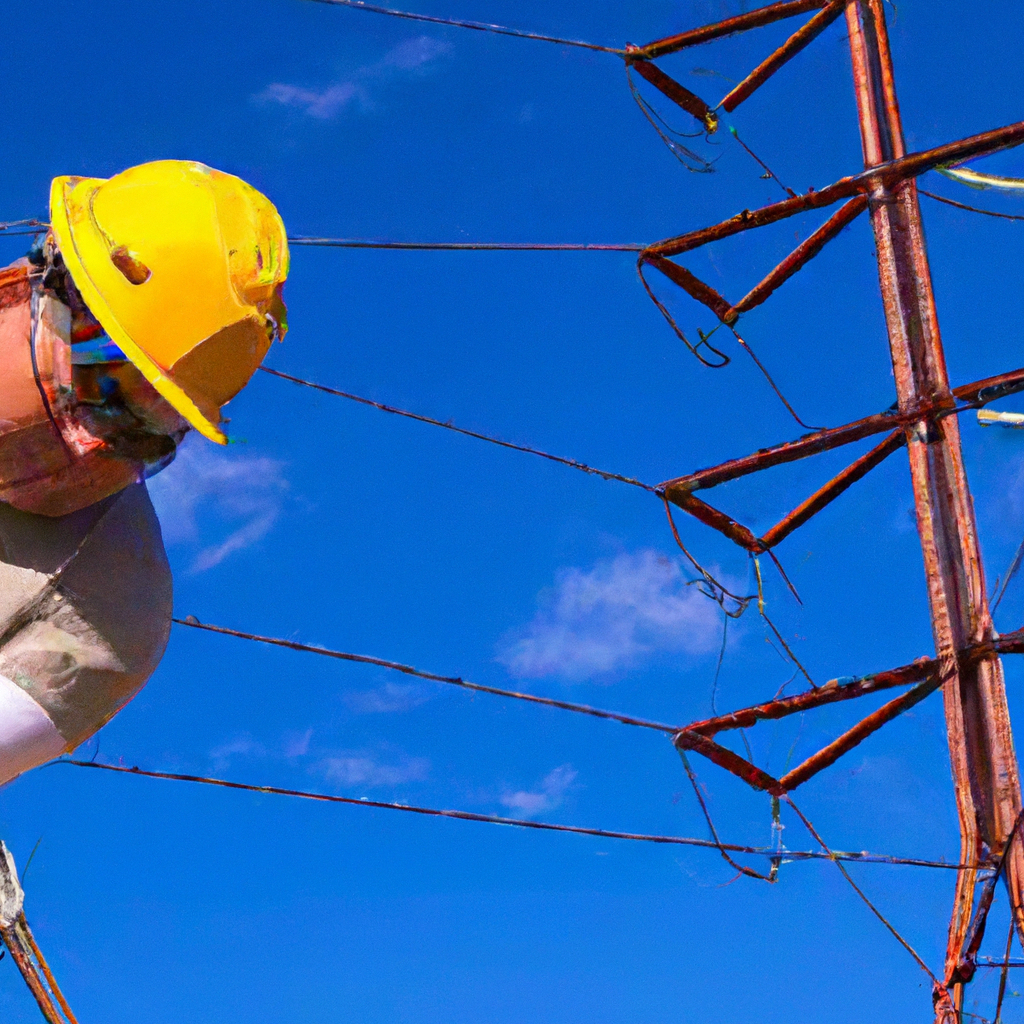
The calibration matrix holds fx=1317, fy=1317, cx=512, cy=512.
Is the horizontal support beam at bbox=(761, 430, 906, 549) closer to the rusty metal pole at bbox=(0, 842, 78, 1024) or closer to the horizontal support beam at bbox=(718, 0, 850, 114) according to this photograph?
the horizontal support beam at bbox=(718, 0, 850, 114)

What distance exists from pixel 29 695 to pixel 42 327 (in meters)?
1.41

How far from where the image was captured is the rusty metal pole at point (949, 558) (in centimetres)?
1212

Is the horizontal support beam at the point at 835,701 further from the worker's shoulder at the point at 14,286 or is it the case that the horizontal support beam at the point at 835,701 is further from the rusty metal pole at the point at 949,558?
the worker's shoulder at the point at 14,286

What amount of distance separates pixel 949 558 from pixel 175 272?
10.0 meters

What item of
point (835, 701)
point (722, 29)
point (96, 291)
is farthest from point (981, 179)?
point (96, 291)

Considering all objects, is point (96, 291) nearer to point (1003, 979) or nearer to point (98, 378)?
point (98, 378)

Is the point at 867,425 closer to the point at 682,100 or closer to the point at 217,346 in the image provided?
the point at 682,100

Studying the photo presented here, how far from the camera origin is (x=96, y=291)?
489 cm

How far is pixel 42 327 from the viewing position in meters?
4.91

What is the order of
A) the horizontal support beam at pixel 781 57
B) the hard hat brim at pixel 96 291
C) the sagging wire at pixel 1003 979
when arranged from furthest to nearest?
the horizontal support beam at pixel 781 57
the sagging wire at pixel 1003 979
the hard hat brim at pixel 96 291

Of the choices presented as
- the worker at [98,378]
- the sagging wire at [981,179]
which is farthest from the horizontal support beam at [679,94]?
the worker at [98,378]

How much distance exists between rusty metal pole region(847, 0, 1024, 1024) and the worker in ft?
29.6

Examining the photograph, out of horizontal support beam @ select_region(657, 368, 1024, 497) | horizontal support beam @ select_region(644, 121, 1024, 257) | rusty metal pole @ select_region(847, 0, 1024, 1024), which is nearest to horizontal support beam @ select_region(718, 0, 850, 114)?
rusty metal pole @ select_region(847, 0, 1024, 1024)

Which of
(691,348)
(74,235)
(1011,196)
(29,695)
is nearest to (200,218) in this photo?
(74,235)
